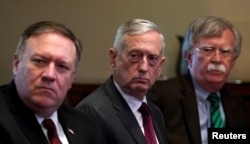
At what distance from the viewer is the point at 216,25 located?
229 centimetres

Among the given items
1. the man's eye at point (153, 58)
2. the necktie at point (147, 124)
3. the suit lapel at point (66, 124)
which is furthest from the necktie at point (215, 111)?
the suit lapel at point (66, 124)

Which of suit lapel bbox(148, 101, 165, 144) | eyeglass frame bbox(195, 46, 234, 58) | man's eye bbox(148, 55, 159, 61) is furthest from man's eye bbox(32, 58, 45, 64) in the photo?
eyeglass frame bbox(195, 46, 234, 58)

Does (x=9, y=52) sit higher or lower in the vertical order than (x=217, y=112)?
higher

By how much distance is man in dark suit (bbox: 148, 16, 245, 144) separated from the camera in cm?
224

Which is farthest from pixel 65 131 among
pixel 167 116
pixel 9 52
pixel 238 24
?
pixel 238 24

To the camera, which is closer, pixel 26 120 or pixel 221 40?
pixel 26 120

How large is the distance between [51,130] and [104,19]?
6.27ft

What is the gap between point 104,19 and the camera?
10.9 ft

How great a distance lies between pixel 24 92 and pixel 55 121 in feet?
0.54

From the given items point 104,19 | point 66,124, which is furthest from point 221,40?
point 104,19

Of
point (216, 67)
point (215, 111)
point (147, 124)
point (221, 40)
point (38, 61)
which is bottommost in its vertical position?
point (215, 111)

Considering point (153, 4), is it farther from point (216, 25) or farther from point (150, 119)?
point (150, 119)

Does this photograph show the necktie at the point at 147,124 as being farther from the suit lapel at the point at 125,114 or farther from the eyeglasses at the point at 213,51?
the eyeglasses at the point at 213,51

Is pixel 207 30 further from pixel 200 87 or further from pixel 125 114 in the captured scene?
pixel 125 114
